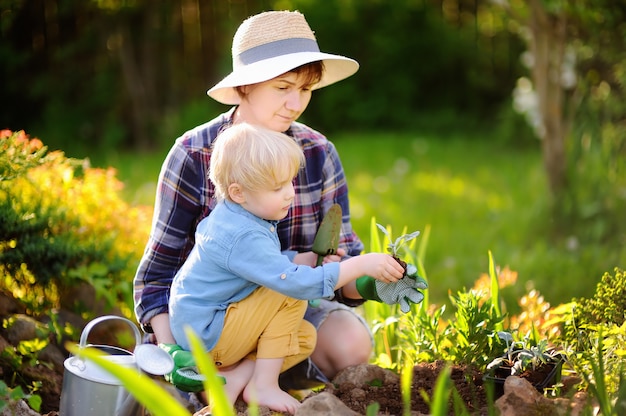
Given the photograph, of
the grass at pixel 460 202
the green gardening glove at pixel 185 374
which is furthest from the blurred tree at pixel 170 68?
the green gardening glove at pixel 185 374

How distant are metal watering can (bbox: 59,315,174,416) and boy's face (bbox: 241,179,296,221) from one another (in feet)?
1.45

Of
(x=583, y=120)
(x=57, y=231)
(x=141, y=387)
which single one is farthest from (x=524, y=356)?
(x=583, y=120)

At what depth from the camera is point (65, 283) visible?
272cm

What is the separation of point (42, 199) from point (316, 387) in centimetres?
114

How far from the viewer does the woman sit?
2289 mm

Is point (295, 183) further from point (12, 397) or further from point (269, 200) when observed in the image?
point (12, 397)

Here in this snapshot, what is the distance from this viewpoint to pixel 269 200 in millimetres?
2051

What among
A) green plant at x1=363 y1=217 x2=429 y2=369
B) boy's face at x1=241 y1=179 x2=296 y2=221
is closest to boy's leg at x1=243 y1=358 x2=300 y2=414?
boy's face at x1=241 y1=179 x2=296 y2=221

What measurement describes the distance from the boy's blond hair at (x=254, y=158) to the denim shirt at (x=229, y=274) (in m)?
0.11

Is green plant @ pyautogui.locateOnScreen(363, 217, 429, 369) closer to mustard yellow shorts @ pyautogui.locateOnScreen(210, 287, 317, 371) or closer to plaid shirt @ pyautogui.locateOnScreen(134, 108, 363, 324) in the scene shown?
plaid shirt @ pyautogui.locateOnScreen(134, 108, 363, 324)

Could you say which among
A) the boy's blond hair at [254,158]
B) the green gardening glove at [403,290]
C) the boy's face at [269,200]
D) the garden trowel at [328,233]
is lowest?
the green gardening glove at [403,290]

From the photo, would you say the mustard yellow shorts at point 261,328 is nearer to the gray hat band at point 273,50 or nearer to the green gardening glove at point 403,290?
the green gardening glove at point 403,290

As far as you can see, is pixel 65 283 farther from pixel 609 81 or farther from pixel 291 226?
pixel 609 81

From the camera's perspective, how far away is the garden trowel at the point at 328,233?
89.4 inches
